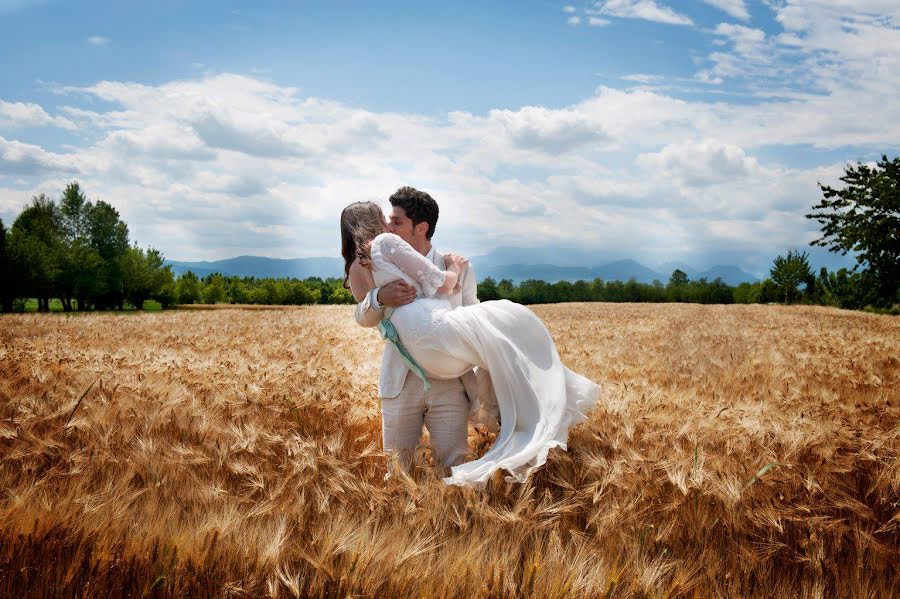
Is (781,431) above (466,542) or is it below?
above

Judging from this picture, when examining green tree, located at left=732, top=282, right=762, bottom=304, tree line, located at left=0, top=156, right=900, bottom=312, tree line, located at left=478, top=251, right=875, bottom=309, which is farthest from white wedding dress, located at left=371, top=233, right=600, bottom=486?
green tree, located at left=732, top=282, right=762, bottom=304

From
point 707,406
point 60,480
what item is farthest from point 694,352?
point 60,480

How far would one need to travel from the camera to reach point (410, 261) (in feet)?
12.0

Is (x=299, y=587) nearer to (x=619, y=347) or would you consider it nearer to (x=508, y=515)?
(x=508, y=515)

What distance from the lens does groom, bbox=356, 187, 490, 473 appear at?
150 inches

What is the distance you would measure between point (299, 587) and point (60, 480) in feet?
6.42

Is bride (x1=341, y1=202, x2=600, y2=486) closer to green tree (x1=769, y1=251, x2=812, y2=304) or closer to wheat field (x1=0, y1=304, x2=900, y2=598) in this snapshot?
wheat field (x1=0, y1=304, x2=900, y2=598)

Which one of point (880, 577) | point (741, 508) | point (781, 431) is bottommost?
point (880, 577)

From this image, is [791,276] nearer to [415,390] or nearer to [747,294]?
[747,294]

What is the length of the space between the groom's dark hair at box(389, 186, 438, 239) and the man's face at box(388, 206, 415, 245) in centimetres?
2

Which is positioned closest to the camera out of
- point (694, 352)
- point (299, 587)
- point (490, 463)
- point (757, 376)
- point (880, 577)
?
point (299, 587)

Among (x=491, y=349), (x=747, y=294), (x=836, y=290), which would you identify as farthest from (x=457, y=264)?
(x=747, y=294)

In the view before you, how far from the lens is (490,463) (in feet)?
11.1

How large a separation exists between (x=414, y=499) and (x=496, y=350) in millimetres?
1105
